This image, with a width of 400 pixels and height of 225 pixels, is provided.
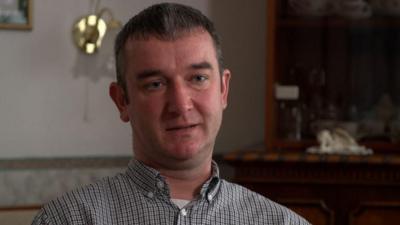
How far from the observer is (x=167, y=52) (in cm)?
122

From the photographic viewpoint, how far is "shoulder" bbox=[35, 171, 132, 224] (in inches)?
49.8

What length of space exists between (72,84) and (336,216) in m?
0.86

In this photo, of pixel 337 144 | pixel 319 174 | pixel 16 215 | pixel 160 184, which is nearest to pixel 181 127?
pixel 160 184

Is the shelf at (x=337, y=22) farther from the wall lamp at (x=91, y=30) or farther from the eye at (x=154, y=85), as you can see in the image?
the eye at (x=154, y=85)

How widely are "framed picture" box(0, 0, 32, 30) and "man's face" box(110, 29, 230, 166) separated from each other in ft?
3.94

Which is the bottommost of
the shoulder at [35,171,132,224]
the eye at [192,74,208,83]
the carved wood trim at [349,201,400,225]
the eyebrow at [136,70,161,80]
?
the carved wood trim at [349,201,400,225]

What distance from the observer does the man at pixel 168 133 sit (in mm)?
1214

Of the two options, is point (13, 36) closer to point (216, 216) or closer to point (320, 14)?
point (320, 14)

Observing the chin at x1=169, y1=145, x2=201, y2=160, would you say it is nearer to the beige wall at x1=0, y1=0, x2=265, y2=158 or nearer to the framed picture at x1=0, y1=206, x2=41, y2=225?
the framed picture at x1=0, y1=206, x2=41, y2=225

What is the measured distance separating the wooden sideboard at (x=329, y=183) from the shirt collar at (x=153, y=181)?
87 centimetres

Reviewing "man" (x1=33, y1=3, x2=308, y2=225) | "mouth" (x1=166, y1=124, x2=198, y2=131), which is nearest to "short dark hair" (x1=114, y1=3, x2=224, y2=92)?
"man" (x1=33, y1=3, x2=308, y2=225)

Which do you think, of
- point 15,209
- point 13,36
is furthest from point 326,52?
point 15,209

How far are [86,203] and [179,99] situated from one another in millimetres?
228

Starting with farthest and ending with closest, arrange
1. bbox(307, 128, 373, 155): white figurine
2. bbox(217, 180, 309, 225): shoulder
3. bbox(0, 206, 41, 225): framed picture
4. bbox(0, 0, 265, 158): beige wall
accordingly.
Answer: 1. bbox(0, 0, 265, 158): beige wall
2. bbox(307, 128, 373, 155): white figurine
3. bbox(0, 206, 41, 225): framed picture
4. bbox(217, 180, 309, 225): shoulder
